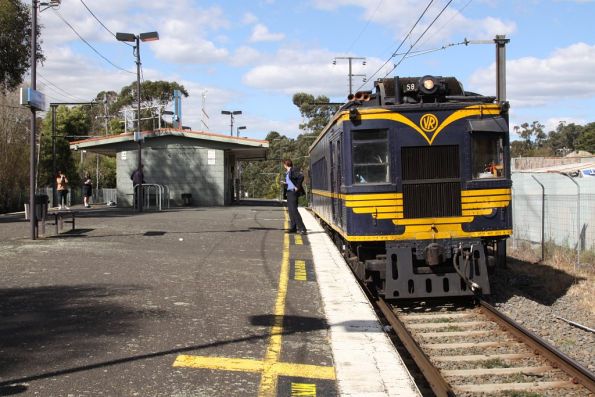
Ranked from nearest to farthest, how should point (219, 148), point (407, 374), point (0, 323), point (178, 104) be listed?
point (407, 374) → point (0, 323) → point (219, 148) → point (178, 104)

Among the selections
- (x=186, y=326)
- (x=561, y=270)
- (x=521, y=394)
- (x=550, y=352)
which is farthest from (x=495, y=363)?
(x=561, y=270)

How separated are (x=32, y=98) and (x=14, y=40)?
1006cm

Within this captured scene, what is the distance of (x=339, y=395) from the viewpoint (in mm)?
4512

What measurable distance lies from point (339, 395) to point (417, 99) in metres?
5.55

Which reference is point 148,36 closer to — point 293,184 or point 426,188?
point 293,184

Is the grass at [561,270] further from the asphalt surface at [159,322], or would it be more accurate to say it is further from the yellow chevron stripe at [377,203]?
the asphalt surface at [159,322]

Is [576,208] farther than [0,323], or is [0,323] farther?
[576,208]

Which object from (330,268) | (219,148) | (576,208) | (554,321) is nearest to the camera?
(554,321)

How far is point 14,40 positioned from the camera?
20.9 m

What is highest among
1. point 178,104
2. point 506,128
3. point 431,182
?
point 178,104

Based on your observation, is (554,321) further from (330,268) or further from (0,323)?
(0,323)

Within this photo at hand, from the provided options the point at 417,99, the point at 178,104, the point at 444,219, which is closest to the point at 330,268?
the point at 444,219

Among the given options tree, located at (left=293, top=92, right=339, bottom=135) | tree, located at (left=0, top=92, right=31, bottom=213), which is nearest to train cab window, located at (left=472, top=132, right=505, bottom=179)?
tree, located at (left=0, top=92, right=31, bottom=213)

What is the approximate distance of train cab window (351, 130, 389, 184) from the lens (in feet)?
29.2
